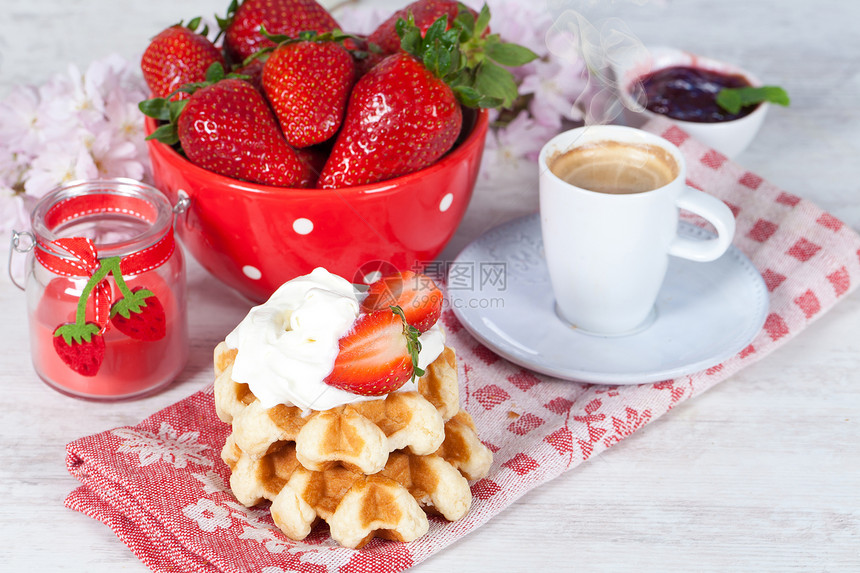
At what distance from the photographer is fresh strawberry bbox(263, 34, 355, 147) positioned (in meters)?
1.23

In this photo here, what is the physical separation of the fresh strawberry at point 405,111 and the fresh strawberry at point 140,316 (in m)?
0.26

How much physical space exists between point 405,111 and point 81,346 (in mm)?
489

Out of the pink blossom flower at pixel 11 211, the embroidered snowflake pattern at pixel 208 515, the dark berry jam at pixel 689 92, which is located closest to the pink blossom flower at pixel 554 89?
the dark berry jam at pixel 689 92

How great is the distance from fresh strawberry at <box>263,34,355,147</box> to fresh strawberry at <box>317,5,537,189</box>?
0.07 feet

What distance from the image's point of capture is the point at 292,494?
987mm

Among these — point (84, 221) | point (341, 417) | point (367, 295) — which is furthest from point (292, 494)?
point (84, 221)

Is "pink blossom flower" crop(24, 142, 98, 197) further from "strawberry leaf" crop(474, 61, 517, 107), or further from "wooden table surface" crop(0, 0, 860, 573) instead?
"strawberry leaf" crop(474, 61, 517, 107)

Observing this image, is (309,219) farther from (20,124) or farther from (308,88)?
(20,124)

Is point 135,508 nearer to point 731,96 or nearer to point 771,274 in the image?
point 771,274

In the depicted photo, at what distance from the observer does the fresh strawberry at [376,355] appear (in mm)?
956

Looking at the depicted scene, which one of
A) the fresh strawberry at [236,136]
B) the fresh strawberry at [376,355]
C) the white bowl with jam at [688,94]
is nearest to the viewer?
the fresh strawberry at [376,355]

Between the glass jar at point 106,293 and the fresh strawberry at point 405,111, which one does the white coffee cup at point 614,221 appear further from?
the glass jar at point 106,293

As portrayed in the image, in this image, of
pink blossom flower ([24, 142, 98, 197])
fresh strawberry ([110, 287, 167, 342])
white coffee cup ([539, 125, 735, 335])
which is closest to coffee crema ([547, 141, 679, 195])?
white coffee cup ([539, 125, 735, 335])

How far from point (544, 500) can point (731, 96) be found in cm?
96
